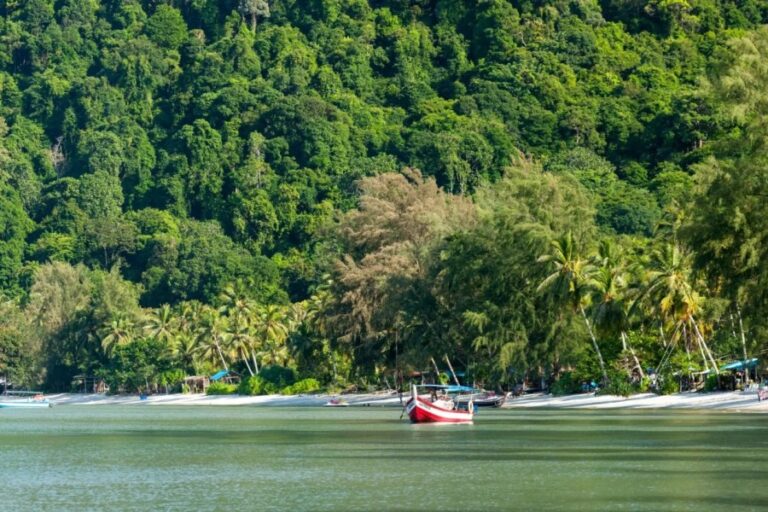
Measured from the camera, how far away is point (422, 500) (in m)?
40.8

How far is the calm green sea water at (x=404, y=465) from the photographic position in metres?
40.8

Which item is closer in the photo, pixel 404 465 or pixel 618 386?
pixel 404 465

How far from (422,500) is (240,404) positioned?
84.2 metres

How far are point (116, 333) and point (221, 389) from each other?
67.3 ft

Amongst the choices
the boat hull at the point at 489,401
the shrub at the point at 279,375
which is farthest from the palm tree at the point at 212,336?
the boat hull at the point at 489,401

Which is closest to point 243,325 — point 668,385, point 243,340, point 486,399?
point 243,340

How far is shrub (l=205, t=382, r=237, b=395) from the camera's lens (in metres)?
136

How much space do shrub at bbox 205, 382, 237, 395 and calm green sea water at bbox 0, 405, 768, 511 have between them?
5536 cm

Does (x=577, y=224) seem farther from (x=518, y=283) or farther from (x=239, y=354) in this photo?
(x=239, y=354)

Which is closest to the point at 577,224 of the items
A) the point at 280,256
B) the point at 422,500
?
the point at 422,500

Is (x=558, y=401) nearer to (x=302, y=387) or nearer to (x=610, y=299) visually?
(x=610, y=299)

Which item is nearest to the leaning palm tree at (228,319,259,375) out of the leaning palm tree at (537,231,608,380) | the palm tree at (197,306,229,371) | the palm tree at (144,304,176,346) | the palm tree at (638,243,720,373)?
the palm tree at (197,306,229,371)

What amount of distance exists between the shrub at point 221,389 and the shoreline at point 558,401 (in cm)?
86

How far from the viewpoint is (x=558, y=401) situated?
310ft
